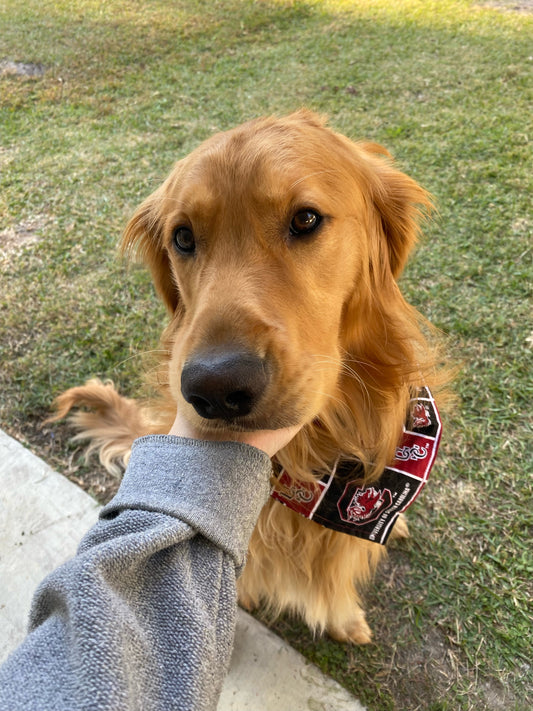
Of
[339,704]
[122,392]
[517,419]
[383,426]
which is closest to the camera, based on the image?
[383,426]

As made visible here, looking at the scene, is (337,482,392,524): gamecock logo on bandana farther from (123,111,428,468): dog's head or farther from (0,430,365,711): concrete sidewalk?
(0,430,365,711): concrete sidewalk

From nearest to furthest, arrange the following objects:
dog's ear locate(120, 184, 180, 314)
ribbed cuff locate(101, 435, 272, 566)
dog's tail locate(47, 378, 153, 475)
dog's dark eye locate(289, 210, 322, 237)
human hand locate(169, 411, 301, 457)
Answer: ribbed cuff locate(101, 435, 272, 566), human hand locate(169, 411, 301, 457), dog's dark eye locate(289, 210, 322, 237), dog's ear locate(120, 184, 180, 314), dog's tail locate(47, 378, 153, 475)

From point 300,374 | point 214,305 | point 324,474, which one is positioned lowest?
point 324,474

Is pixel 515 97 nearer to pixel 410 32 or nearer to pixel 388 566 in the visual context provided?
pixel 410 32

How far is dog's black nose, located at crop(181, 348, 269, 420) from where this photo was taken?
1211 millimetres

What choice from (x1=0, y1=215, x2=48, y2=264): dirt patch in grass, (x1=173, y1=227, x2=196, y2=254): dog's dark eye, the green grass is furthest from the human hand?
(x1=0, y1=215, x2=48, y2=264): dirt patch in grass

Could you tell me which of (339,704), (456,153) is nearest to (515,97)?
(456,153)

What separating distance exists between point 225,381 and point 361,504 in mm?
945

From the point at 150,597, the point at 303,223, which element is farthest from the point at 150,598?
the point at 303,223

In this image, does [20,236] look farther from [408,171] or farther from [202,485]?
[202,485]

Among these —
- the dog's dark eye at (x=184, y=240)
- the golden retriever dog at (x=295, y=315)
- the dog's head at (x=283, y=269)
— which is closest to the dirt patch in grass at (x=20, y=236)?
the golden retriever dog at (x=295, y=315)

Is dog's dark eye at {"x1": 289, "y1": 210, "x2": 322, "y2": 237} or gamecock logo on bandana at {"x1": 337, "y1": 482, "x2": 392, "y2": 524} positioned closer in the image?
dog's dark eye at {"x1": 289, "y1": 210, "x2": 322, "y2": 237}

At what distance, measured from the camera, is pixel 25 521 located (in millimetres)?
2557

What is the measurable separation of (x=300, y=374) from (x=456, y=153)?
13.6ft
